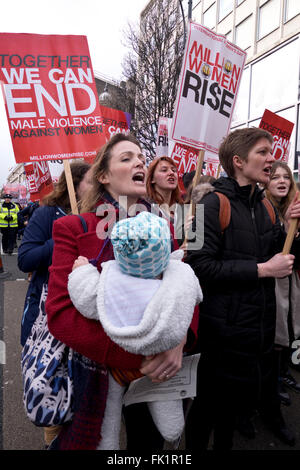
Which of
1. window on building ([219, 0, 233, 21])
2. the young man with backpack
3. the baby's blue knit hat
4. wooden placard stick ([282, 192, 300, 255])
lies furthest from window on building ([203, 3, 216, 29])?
the baby's blue knit hat

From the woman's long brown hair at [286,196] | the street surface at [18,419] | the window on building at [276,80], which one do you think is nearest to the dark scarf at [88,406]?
the street surface at [18,419]

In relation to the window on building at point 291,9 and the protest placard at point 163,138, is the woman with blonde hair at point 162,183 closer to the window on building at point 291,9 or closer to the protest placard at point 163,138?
the protest placard at point 163,138

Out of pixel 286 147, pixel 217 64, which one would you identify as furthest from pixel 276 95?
pixel 217 64

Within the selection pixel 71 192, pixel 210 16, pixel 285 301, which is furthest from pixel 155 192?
pixel 210 16

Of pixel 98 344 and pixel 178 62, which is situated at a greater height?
pixel 178 62

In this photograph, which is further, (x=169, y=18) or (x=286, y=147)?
(x=169, y=18)

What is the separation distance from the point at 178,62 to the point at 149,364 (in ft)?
36.5

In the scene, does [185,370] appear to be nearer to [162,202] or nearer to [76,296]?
[76,296]

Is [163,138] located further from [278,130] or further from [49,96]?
[49,96]

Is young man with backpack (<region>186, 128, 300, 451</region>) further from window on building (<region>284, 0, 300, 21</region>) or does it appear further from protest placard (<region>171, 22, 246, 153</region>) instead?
window on building (<region>284, 0, 300, 21</region>)

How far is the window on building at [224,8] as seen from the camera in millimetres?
17188

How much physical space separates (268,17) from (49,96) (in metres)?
16.4

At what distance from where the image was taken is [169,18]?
10.3 metres

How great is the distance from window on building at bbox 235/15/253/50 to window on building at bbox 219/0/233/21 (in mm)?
1475
